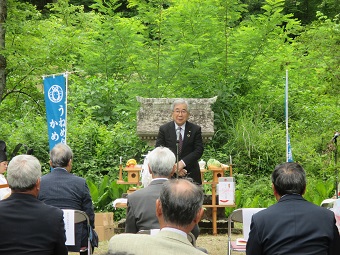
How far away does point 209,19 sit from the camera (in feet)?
52.7

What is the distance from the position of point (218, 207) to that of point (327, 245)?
6440 mm

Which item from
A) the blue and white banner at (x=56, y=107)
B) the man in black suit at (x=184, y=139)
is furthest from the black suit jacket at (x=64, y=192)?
the blue and white banner at (x=56, y=107)

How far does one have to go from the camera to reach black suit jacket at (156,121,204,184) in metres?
9.03

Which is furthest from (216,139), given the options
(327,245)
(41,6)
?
(41,6)

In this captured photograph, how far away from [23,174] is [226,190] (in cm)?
596

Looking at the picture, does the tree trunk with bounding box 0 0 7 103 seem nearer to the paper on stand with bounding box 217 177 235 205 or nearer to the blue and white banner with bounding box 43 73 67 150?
the blue and white banner with bounding box 43 73 67 150

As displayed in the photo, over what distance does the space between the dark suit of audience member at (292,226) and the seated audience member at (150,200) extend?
83 centimetres

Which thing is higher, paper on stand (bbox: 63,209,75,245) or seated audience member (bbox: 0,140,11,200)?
seated audience member (bbox: 0,140,11,200)

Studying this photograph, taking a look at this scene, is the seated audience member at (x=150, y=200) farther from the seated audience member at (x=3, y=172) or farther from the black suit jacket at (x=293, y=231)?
the seated audience member at (x=3, y=172)

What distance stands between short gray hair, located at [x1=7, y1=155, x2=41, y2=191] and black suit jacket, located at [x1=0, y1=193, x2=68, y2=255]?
6cm

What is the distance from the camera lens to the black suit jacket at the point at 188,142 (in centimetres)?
903

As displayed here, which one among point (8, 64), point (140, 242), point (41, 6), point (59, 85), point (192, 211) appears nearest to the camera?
point (140, 242)

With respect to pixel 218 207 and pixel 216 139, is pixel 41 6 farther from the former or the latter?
pixel 218 207

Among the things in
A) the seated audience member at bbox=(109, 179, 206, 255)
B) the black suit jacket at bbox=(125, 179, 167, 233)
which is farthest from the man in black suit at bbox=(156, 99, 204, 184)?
the seated audience member at bbox=(109, 179, 206, 255)
